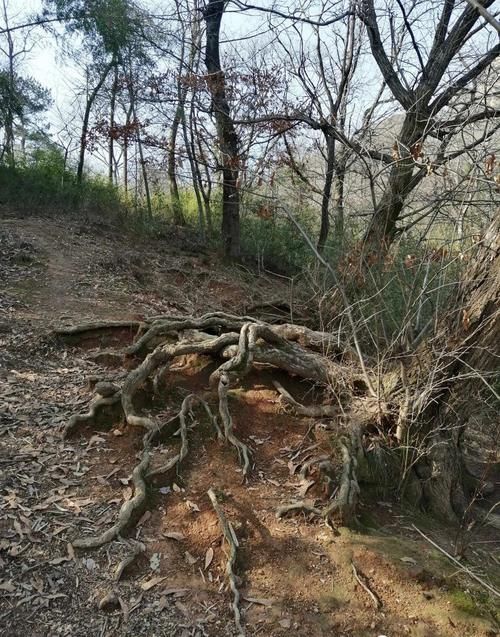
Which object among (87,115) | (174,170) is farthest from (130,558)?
(87,115)

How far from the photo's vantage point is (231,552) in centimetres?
312

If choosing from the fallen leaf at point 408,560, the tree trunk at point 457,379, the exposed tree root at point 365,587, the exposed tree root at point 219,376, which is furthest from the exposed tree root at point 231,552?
the tree trunk at point 457,379

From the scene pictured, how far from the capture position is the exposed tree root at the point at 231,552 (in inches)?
112

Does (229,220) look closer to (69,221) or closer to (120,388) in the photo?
(69,221)

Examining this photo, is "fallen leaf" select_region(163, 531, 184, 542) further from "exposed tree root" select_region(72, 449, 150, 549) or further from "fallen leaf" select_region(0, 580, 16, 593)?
"fallen leaf" select_region(0, 580, 16, 593)

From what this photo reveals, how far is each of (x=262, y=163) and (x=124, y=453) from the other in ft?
23.4

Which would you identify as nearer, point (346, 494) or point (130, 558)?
point (130, 558)

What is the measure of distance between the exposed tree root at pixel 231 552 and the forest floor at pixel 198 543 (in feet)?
0.14

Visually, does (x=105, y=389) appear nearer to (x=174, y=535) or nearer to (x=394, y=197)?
(x=174, y=535)

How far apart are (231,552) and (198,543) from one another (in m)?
0.23

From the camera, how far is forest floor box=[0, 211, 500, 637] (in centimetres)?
282

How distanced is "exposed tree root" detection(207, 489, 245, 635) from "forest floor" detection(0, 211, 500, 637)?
43mm

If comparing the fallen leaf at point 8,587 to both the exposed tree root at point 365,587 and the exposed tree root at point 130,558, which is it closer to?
the exposed tree root at point 130,558

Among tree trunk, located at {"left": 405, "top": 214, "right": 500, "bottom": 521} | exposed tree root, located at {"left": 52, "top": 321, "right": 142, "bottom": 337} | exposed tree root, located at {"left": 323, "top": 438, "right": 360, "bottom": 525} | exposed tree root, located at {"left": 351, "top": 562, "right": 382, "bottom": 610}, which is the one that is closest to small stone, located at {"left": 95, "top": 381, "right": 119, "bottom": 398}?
exposed tree root, located at {"left": 52, "top": 321, "right": 142, "bottom": 337}
